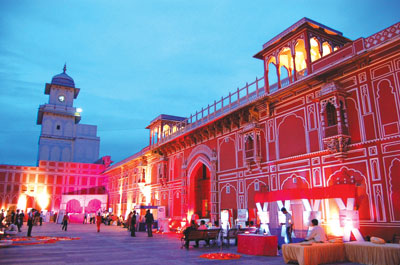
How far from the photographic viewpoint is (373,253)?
8.36m

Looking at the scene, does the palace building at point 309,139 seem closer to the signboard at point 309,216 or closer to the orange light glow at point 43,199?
the signboard at point 309,216

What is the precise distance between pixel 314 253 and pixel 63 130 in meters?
50.2

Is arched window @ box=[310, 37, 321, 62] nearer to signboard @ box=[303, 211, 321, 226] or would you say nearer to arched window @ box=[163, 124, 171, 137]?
signboard @ box=[303, 211, 321, 226]

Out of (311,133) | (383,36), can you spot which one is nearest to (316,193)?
(311,133)

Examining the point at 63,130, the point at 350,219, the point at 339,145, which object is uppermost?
the point at 63,130

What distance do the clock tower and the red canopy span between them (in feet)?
144

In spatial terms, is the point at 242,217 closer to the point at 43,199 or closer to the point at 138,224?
the point at 138,224

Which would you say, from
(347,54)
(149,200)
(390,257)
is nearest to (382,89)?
(347,54)

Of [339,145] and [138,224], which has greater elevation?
[339,145]

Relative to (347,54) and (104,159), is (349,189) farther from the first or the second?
(104,159)

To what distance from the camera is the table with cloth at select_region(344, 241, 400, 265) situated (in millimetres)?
7859

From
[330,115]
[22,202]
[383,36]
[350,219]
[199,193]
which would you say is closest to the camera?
[350,219]

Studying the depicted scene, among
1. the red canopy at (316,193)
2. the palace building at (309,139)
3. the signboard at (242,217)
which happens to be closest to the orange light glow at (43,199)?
the palace building at (309,139)

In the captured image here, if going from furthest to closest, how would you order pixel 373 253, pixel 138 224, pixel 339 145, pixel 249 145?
pixel 138 224
pixel 249 145
pixel 339 145
pixel 373 253
